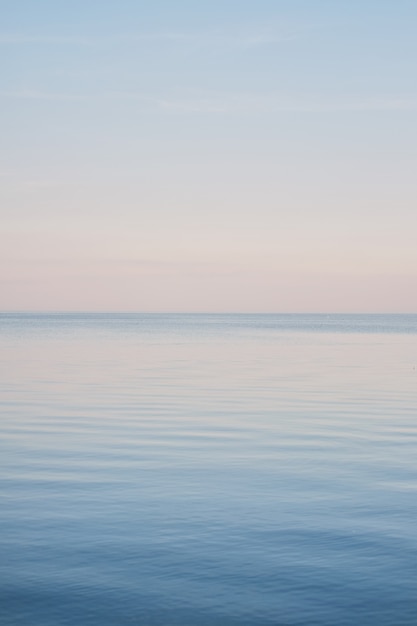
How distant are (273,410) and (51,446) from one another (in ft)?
35.5

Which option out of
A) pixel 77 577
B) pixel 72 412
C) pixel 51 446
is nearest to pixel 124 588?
pixel 77 577

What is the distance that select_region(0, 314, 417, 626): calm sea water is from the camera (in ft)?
36.3

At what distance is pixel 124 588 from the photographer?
37.8 feet

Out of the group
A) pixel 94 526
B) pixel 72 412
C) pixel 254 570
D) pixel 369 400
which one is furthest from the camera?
pixel 369 400

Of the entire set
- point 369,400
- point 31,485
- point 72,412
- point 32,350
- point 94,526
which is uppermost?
point 32,350

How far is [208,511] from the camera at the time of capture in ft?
51.8

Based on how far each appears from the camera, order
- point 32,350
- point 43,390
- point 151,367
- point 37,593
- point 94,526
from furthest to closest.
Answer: point 32,350, point 151,367, point 43,390, point 94,526, point 37,593

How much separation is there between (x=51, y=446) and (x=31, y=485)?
5170mm

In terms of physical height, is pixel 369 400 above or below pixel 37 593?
above

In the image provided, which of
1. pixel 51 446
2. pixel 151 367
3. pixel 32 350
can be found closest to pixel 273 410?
pixel 51 446

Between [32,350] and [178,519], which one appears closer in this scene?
[178,519]

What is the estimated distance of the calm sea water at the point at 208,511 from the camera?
36.3 ft

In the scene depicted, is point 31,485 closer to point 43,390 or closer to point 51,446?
point 51,446

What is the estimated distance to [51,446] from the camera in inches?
912
